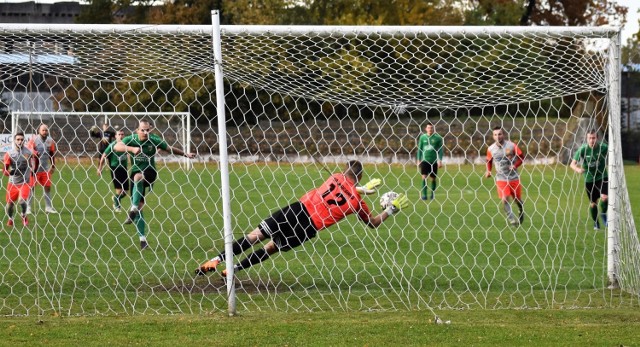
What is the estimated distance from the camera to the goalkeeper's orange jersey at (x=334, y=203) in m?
9.70

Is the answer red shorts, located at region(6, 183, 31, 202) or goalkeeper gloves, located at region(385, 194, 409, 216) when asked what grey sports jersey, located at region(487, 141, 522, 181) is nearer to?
goalkeeper gloves, located at region(385, 194, 409, 216)

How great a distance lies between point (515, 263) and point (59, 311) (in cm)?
547

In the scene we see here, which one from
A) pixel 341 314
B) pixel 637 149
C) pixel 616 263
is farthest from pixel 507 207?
pixel 637 149

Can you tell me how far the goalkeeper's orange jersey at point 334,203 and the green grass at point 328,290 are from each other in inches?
28.4

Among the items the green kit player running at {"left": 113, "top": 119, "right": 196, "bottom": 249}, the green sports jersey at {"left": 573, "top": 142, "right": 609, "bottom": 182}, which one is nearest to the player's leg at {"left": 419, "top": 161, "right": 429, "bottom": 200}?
the green sports jersey at {"left": 573, "top": 142, "right": 609, "bottom": 182}

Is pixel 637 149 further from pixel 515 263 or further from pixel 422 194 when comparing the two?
pixel 515 263

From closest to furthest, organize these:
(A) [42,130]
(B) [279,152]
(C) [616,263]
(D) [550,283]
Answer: (C) [616,263], (D) [550,283], (A) [42,130], (B) [279,152]

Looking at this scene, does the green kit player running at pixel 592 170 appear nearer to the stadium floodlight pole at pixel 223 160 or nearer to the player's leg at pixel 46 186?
the stadium floodlight pole at pixel 223 160

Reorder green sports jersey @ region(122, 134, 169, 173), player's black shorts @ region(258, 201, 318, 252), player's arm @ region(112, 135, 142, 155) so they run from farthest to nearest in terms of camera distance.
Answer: green sports jersey @ region(122, 134, 169, 173) → player's arm @ region(112, 135, 142, 155) → player's black shorts @ region(258, 201, 318, 252)

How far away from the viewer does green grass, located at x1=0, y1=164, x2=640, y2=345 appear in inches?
304

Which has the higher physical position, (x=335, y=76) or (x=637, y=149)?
(x=335, y=76)

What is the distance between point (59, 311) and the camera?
8.62 m

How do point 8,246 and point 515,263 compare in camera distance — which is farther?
point 8,246

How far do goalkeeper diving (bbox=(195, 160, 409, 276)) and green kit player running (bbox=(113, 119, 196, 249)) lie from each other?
10.1 ft
